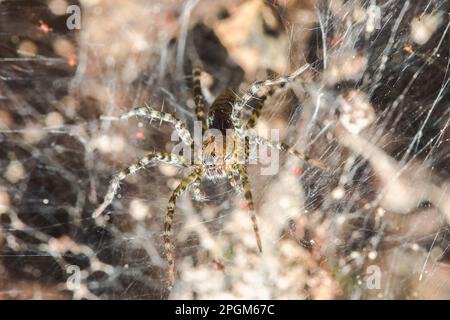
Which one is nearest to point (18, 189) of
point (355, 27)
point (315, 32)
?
point (315, 32)

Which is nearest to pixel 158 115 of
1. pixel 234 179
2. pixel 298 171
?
pixel 234 179

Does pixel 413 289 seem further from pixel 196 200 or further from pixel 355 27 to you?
pixel 355 27

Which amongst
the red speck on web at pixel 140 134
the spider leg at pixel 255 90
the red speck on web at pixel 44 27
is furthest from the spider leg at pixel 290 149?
the red speck on web at pixel 44 27

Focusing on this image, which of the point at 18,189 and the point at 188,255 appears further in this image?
the point at 18,189

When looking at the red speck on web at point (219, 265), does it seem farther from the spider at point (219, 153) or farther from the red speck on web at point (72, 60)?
Result: the red speck on web at point (72, 60)

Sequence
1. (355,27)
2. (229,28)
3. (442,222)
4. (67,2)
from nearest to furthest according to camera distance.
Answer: (355,27) < (442,222) < (67,2) < (229,28)

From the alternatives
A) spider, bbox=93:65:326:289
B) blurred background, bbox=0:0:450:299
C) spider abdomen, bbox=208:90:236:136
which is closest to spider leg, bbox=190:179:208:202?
spider, bbox=93:65:326:289
